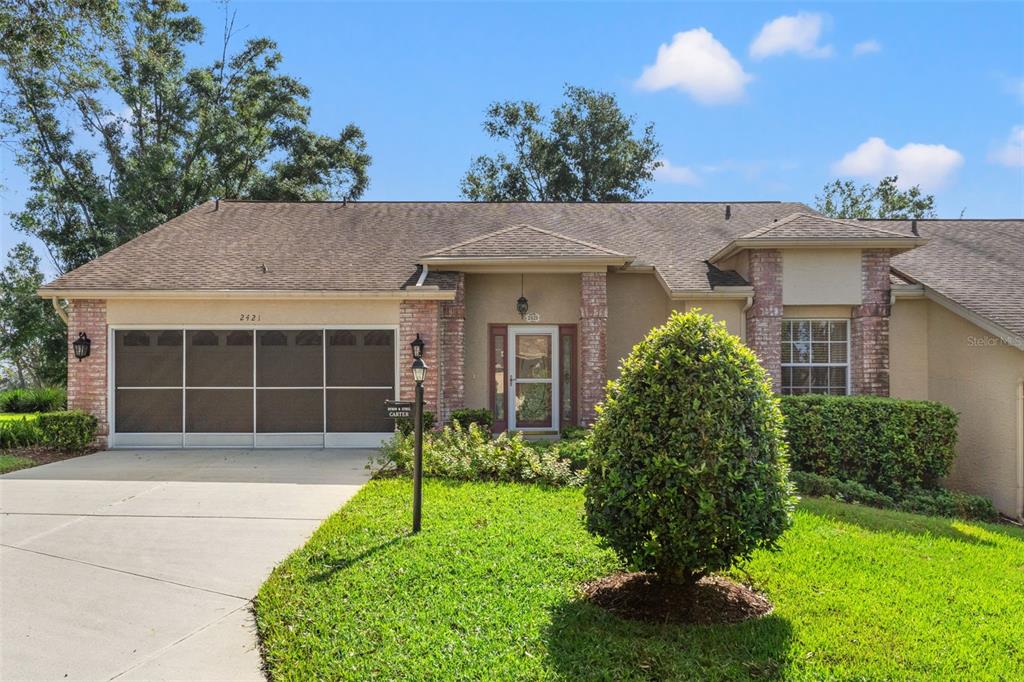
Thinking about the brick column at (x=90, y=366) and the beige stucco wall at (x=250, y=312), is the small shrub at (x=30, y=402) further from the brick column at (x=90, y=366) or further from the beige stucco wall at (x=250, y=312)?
the beige stucco wall at (x=250, y=312)

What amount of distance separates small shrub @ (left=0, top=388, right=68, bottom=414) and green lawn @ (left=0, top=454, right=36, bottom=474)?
38.9ft

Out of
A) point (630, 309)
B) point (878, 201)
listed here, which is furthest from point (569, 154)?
point (630, 309)

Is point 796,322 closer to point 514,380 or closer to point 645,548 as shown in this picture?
point 514,380

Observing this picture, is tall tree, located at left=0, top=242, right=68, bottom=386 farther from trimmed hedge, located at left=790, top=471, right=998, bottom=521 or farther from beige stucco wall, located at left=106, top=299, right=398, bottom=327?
trimmed hedge, located at left=790, top=471, right=998, bottom=521

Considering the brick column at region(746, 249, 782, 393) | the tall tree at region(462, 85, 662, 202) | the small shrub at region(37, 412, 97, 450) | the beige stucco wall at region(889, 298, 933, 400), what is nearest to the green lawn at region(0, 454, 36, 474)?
the small shrub at region(37, 412, 97, 450)

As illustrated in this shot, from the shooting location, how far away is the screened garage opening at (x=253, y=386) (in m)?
11.4


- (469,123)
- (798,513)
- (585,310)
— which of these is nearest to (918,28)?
(585,310)

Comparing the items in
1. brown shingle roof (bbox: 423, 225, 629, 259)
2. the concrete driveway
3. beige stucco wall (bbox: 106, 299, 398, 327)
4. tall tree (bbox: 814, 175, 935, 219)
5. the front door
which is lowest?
the concrete driveway

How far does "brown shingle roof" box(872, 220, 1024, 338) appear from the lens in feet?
32.7

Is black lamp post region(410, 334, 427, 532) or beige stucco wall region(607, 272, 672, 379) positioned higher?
beige stucco wall region(607, 272, 672, 379)

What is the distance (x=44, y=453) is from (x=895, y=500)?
14.2 m

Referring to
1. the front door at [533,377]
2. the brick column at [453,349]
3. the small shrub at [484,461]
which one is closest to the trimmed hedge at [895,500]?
the small shrub at [484,461]

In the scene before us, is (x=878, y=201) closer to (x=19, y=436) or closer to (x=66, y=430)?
(x=66, y=430)

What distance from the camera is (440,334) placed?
37.6 ft
